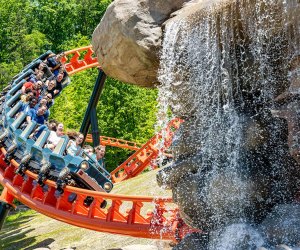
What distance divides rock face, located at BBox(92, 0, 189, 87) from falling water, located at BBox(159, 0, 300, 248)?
0.44m

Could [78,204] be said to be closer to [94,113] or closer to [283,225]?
[283,225]

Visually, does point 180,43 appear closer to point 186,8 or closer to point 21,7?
point 186,8

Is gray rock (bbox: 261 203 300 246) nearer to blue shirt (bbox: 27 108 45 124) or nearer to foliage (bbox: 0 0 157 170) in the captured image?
blue shirt (bbox: 27 108 45 124)

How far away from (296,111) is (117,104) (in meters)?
17.1

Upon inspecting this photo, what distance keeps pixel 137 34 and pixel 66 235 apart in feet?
15.5

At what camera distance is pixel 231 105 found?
559cm

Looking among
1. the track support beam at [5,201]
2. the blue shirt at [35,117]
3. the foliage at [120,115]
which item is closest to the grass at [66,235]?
the track support beam at [5,201]

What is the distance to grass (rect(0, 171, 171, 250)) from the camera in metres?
8.70

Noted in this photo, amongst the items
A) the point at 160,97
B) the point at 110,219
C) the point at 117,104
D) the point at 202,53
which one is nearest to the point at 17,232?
the point at 110,219

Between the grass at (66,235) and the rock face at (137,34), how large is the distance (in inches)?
98.7

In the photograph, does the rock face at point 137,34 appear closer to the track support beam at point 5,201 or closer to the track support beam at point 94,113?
the track support beam at point 5,201

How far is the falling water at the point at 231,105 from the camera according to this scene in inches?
201

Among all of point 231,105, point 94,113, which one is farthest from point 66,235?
point 231,105

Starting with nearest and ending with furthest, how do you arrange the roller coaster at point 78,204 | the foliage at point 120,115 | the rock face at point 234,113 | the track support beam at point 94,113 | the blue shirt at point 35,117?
the rock face at point 234,113, the roller coaster at point 78,204, the blue shirt at point 35,117, the track support beam at point 94,113, the foliage at point 120,115
